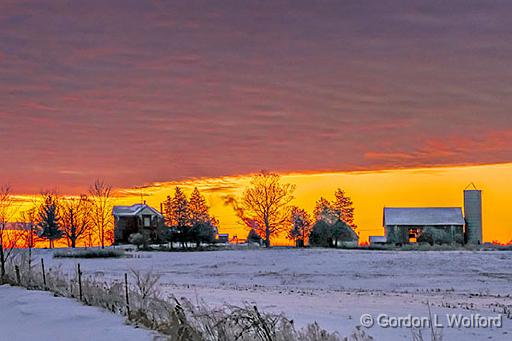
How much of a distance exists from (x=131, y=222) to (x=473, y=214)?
38991 millimetres

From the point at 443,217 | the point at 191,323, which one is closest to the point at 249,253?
the point at 443,217

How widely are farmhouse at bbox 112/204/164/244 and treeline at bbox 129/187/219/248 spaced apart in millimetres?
929

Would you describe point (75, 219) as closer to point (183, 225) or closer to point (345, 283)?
point (183, 225)

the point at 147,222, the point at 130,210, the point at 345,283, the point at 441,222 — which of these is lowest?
the point at 345,283

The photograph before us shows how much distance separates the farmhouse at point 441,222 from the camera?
261ft

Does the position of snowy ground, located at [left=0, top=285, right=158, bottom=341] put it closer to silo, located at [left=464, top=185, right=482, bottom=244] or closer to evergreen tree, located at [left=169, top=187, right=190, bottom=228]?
silo, located at [left=464, top=185, right=482, bottom=244]

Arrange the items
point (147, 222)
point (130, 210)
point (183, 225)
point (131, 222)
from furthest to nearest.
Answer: point (147, 222), point (130, 210), point (131, 222), point (183, 225)

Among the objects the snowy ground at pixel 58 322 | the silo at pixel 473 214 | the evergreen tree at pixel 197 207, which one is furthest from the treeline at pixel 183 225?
the snowy ground at pixel 58 322

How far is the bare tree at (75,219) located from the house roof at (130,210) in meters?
4.51

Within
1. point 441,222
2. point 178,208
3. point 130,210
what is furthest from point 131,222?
point 441,222

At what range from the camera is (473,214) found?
79812mm

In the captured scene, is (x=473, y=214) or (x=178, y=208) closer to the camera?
(x=473, y=214)

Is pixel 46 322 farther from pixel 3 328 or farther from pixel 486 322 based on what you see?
pixel 486 322

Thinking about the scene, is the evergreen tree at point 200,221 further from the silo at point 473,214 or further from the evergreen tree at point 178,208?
the silo at point 473,214
